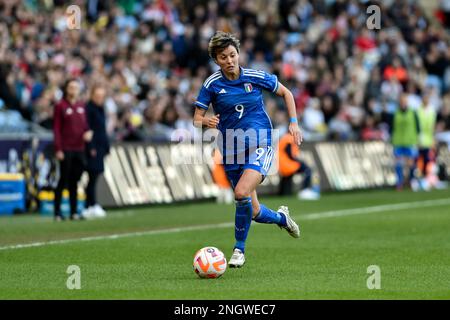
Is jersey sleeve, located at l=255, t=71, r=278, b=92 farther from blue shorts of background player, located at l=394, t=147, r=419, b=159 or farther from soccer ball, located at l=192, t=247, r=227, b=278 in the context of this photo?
blue shorts of background player, located at l=394, t=147, r=419, b=159

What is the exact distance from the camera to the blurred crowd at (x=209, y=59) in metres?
24.2

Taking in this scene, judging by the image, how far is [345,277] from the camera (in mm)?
10938

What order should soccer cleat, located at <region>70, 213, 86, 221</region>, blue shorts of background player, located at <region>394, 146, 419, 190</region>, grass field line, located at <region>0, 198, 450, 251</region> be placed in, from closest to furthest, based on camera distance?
grass field line, located at <region>0, 198, 450, 251</region> < soccer cleat, located at <region>70, 213, 86, 221</region> < blue shorts of background player, located at <region>394, 146, 419, 190</region>

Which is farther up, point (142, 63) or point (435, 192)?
point (142, 63)

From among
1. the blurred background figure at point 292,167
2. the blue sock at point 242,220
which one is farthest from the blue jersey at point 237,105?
the blurred background figure at point 292,167

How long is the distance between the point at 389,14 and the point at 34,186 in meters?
22.3

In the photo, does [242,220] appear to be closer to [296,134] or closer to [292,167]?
[296,134]

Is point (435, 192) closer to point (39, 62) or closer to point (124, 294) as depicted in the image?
point (39, 62)

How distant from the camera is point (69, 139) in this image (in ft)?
62.3

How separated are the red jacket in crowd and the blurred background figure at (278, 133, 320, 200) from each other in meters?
7.15

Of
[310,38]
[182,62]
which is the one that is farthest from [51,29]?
[310,38]

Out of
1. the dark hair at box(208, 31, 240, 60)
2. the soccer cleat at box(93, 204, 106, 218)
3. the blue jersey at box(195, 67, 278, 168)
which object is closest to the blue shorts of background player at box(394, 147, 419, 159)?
the soccer cleat at box(93, 204, 106, 218)

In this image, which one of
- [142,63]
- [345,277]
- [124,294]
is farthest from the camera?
[142,63]

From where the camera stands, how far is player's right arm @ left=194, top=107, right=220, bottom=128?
37.4 feet
